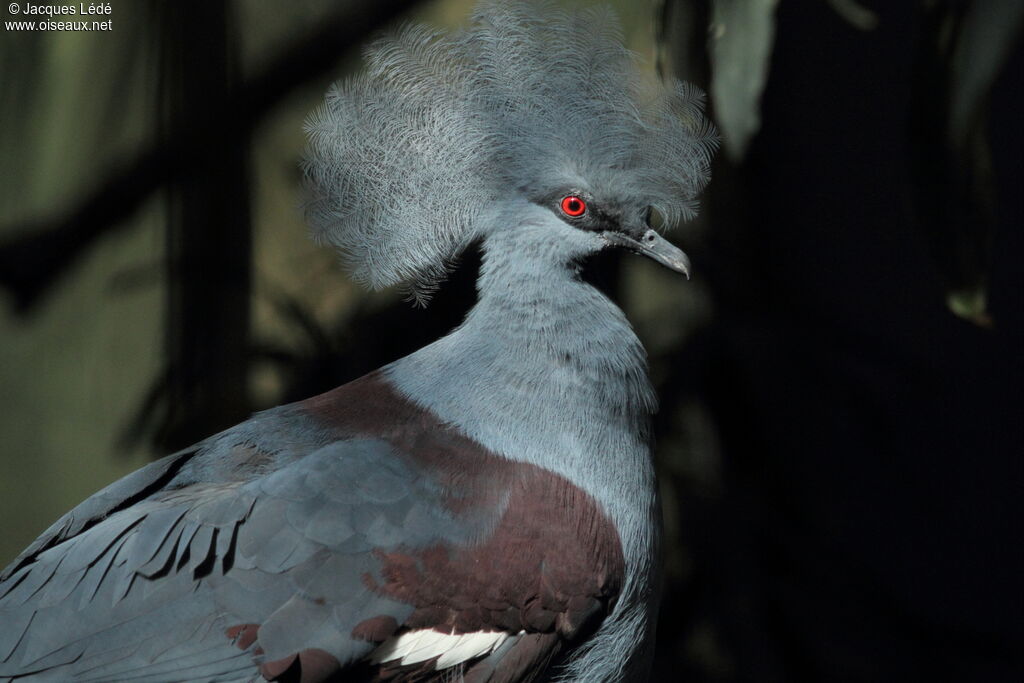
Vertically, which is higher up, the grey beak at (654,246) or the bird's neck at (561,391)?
the grey beak at (654,246)

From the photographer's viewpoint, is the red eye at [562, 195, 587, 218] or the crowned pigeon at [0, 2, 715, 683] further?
the red eye at [562, 195, 587, 218]

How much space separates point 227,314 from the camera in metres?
2.17

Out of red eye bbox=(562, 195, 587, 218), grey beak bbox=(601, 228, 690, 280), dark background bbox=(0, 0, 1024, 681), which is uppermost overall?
red eye bbox=(562, 195, 587, 218)

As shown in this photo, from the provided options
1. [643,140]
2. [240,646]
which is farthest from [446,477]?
[643,140]

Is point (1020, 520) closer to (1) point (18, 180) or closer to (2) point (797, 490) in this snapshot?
(2) point (797, 490)

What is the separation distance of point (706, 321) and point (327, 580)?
54.3 inches

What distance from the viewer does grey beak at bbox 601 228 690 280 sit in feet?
4.16

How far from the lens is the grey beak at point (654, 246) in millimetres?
1268

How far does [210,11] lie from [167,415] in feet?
2.92
